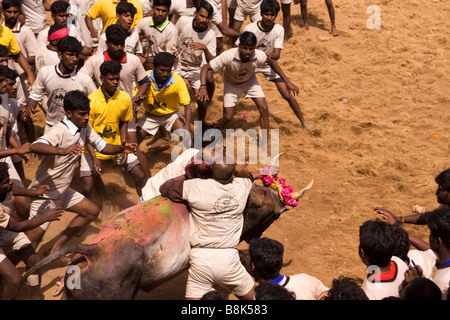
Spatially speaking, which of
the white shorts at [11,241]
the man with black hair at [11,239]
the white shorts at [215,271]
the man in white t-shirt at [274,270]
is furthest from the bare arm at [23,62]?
the man in white t-shirt at [274,270]

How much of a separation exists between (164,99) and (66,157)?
6.68ft

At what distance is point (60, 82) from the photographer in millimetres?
7250

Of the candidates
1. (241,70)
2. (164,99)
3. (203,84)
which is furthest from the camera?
(241,70)

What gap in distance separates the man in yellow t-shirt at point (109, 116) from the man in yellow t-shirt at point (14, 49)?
1445 millimetres

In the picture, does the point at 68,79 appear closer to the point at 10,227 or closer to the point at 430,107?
the point at 10,227

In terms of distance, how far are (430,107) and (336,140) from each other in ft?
6.87

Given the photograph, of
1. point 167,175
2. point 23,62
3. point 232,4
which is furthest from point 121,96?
point 232,4

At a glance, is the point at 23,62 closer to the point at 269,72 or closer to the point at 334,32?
the point at 269,72

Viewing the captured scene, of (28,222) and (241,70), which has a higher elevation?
(28,222)

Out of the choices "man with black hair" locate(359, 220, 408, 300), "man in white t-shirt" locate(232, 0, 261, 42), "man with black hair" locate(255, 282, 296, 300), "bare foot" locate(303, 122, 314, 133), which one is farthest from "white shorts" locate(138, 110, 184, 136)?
"man with black hair" locate(255, 282, 296, 300)

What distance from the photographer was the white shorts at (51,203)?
643 cm

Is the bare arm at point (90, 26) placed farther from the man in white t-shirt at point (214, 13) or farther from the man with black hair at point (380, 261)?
the man with black hair at point (380, 261)

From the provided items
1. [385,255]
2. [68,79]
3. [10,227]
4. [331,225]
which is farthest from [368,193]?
[10,227]

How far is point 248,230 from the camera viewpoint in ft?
19.7
